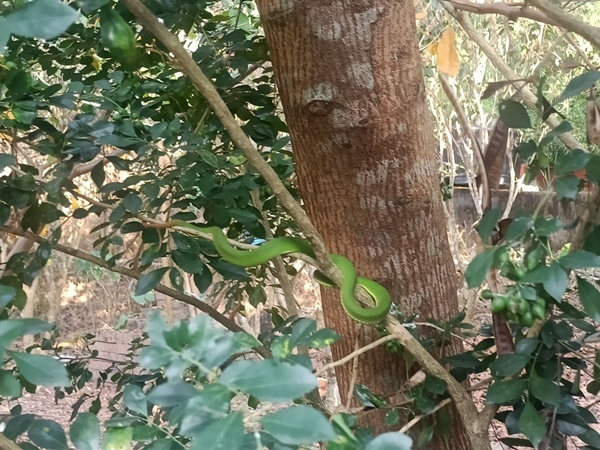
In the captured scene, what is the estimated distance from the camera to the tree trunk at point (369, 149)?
1.07 metres

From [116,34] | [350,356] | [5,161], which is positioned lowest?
[350,356]

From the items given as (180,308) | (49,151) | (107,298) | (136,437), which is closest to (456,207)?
(180,308)

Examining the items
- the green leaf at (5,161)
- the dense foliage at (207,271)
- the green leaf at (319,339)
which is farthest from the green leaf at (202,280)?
the green leaf at (319,339)

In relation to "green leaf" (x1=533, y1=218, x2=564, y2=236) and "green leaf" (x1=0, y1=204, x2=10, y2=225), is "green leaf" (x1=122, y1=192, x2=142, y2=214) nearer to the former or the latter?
"green leaf" (x1=0, y1=204, x2=10, y2=225)

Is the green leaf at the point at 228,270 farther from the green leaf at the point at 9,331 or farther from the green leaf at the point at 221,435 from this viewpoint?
the green leaf at the point at 221,435

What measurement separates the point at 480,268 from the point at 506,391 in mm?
251

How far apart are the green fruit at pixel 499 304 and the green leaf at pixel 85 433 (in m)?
0.48

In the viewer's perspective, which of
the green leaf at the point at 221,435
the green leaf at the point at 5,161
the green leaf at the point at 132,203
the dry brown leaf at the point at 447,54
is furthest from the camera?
the dry brown leaf at the point at 447,54

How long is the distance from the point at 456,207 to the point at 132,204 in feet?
17.9

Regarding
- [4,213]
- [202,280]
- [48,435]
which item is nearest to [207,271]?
[202,280]

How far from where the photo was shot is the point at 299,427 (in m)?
0.42

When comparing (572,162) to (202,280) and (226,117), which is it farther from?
(202,280)

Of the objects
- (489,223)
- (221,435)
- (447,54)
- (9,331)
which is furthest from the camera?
(447,54)

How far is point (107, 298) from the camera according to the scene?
18.9 feet
